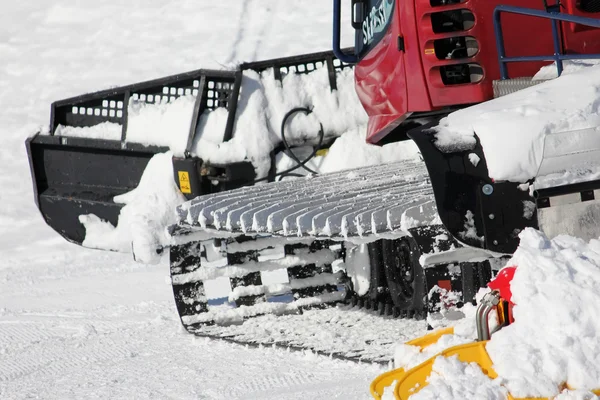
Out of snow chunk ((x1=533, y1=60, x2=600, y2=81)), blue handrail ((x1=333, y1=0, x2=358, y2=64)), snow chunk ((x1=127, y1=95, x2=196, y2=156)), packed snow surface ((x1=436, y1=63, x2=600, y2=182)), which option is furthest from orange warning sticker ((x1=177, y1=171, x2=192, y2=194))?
packed snow surface ((x1=436, y1=63, x2=600, y2=182))

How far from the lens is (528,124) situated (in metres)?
3.48

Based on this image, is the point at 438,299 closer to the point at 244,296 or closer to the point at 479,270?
the point at 479,270

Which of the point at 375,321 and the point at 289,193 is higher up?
the point at 289,193

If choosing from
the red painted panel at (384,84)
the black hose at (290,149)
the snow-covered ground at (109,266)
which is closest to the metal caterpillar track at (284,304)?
the snow-covered ground at (109,266)

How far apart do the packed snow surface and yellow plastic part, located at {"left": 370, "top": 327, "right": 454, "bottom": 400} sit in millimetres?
619

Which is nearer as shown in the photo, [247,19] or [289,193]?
[289,193]

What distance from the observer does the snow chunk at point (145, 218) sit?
6.92 meters

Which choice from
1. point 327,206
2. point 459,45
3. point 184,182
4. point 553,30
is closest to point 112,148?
point 184,182

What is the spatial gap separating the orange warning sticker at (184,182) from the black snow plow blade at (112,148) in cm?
1

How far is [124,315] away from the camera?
619 cm

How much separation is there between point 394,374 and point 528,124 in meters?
0.98

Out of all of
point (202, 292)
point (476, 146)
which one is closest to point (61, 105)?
point (202, 292)

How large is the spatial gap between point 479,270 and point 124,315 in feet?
9.17

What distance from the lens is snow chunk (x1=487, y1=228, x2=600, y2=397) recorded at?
2.83 m
